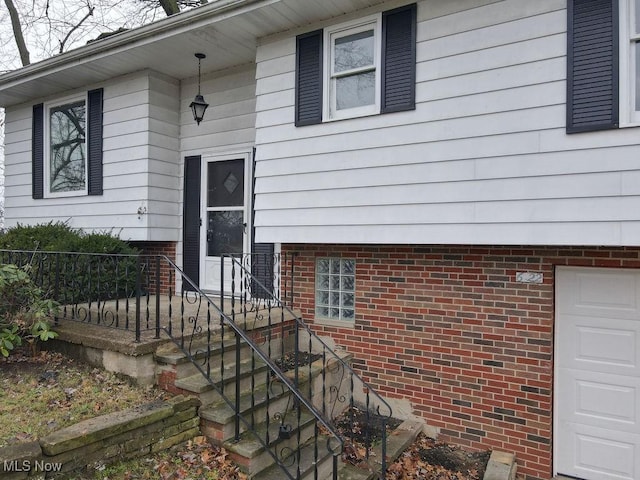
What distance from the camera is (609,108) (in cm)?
370

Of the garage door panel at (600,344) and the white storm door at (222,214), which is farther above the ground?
the white storm door at (222,214)

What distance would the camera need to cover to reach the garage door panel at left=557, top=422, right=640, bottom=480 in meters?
4.11

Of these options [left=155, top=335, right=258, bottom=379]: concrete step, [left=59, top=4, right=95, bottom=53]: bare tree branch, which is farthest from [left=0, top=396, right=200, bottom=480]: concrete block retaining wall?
[left=59, top=4, right=95, bottom=53]: bare tree branch

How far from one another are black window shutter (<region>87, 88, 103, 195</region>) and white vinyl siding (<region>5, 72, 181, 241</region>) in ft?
0.40

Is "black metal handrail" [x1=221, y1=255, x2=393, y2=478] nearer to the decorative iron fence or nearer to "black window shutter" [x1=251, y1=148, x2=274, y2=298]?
"black window shutter" [x1=251, y1=148, x2=274, y2=298]

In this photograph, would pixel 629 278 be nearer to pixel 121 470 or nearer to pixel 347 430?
pixel 347 430

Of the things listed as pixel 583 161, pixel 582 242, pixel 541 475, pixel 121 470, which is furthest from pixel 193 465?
pixel 583 161

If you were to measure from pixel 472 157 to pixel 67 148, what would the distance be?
6843mm

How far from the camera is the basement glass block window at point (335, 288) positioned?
5.50 metres

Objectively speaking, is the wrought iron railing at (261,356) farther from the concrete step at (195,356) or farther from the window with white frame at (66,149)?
the window with white frame at (66,149)

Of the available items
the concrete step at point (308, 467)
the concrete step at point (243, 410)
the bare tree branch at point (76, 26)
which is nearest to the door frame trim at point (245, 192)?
the concrete step at point (243, 410)

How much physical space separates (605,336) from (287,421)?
3138 mm

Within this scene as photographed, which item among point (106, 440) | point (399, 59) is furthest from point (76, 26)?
point (106, 440)

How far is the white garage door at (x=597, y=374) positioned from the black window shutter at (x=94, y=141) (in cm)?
681
